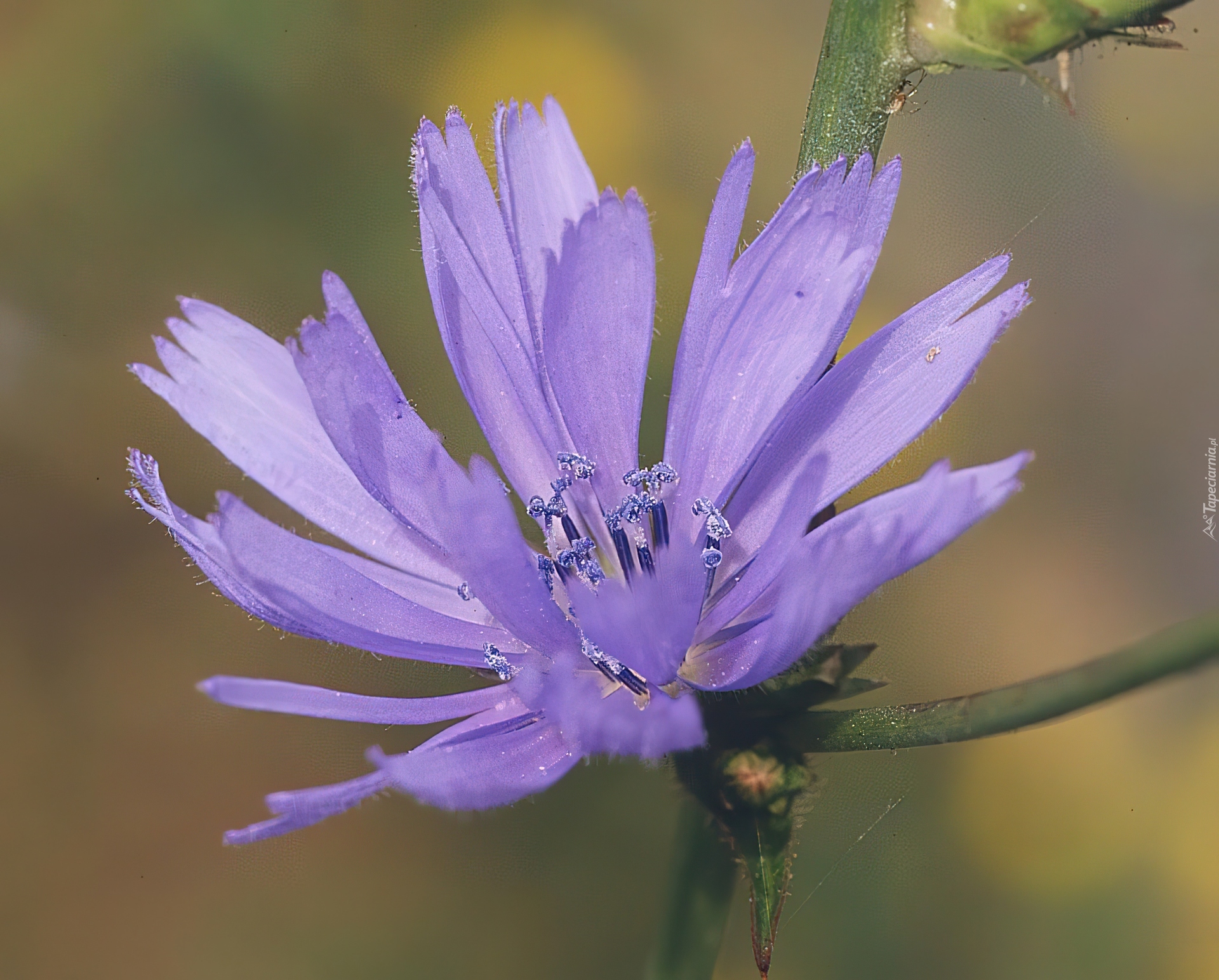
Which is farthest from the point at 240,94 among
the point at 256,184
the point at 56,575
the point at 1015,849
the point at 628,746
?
the point at 1015,849

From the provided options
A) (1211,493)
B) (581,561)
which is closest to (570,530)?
(581,561)

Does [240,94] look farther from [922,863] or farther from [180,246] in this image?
[922,863]

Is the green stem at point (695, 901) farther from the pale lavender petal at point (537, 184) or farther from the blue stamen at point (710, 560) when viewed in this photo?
the pale lavender petal at point (537, 184)

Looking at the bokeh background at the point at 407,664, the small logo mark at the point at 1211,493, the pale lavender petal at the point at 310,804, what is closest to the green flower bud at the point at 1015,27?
the pale lavender petal at the point at 310,804

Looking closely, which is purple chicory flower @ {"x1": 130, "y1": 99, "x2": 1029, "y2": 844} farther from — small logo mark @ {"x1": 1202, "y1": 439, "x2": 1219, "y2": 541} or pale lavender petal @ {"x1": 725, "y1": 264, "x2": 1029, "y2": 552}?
small logo mark @ {"x1": 1202, "y1": 439, "x2": 1219, "y2": 541}

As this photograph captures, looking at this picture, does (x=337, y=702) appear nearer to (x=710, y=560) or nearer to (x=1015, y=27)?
(x=710, y=560)

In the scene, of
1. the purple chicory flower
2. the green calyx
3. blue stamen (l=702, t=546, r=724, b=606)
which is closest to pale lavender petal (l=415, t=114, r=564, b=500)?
the purple chicory flower

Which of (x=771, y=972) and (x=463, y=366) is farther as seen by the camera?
(x=771, y=972)
